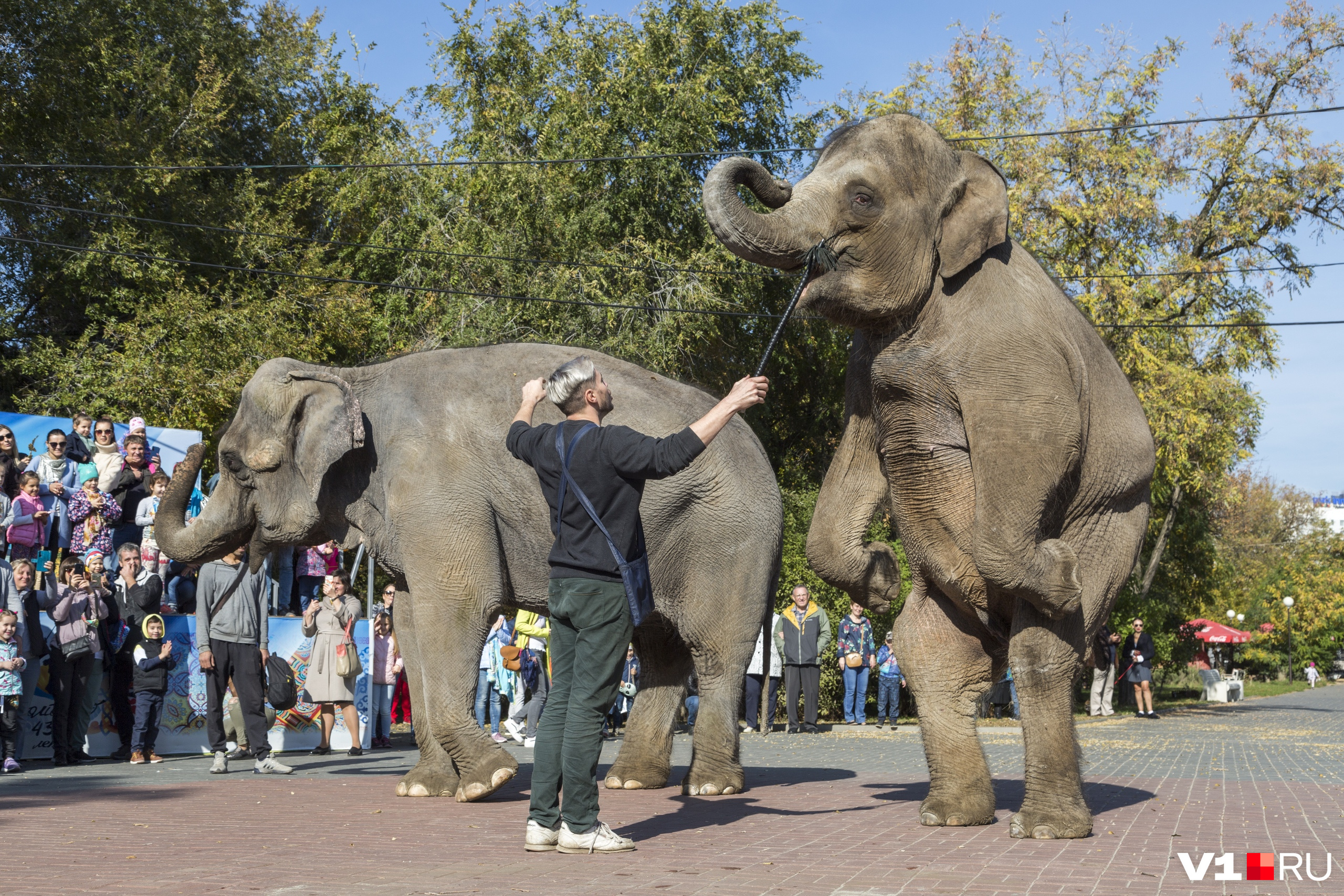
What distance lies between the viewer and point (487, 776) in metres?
7.80

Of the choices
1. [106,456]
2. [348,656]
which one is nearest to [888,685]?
[348,656]

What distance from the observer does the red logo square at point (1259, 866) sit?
5.27m

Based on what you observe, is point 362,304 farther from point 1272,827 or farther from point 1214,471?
point 1272,827

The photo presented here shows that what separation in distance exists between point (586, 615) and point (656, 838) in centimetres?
131

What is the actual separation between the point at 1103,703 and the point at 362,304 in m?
17.2

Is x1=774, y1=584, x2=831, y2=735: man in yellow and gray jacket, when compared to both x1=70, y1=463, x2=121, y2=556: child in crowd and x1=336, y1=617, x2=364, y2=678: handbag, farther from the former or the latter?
x1=70, y1=463, x2=121, y2=556: child in crowd

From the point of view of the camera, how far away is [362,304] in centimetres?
2855

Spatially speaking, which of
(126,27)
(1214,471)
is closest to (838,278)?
(1214,471)

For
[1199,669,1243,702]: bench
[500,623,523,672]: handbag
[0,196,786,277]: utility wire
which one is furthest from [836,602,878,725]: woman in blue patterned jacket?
[1199,669,1243,702]: bench

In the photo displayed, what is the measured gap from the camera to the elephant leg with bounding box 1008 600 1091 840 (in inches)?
244

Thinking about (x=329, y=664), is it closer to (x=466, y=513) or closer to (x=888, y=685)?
(x=466, y=513)

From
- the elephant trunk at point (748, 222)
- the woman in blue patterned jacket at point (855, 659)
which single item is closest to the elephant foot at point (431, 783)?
the elephant trunk at point (748, 222)

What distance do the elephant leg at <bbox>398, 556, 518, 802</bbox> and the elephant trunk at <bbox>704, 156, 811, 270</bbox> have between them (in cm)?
305

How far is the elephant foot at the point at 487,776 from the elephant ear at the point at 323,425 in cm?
202
